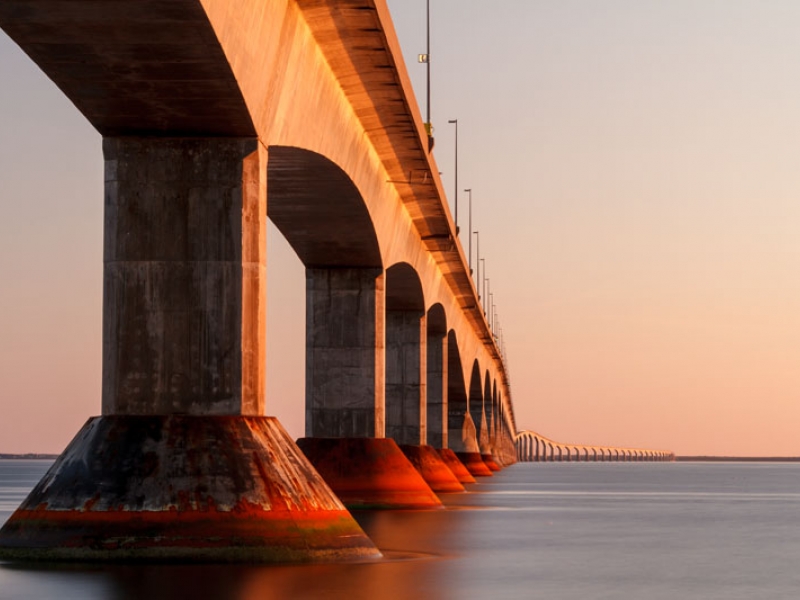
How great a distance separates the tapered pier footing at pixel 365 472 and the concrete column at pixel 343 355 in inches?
20.2

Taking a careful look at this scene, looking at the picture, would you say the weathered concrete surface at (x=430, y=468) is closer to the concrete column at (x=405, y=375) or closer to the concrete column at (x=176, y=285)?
the concrete column at (x=405, y=375)

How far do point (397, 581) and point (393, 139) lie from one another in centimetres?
1816

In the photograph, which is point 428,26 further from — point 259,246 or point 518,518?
point 259,246

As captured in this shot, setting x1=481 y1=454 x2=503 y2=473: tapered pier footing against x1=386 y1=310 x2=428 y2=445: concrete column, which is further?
x1=481 y1=454 x2=503 y2=473: tapered pier footing

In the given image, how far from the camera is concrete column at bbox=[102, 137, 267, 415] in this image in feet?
70.3

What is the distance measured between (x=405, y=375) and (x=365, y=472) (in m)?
14.8

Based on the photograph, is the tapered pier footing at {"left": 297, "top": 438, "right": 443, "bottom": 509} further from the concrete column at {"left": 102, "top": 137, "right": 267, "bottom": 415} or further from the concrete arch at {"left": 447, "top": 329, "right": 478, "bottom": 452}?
the concrete arch at {"left": 447, "top": 329, "right": 478, "bottom": 452}

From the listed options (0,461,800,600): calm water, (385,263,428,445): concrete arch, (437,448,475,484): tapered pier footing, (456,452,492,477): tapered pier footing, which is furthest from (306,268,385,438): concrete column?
(456,452,492,477): tapered pier footing

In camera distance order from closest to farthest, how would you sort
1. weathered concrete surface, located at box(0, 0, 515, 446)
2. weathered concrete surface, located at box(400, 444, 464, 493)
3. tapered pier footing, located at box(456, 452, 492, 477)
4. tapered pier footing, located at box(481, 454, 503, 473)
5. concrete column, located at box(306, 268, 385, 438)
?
weathered concrete surface, located at box(0, 0, 515, 446) < concrete column, located at box(306, 268, 385, 438) < weathered concrete surface, located at box(400, 444, 464, 493) < tapered pier footing, located at box(456, 452, 492, 477) < tapered pier footing, located at box(481, 454, 503, 473)

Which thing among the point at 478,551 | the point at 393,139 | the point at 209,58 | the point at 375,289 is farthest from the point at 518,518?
the point at 209,58

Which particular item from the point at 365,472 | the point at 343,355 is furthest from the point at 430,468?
the point at 365,472

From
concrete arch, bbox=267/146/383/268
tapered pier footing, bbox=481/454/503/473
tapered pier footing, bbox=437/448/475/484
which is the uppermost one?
concrete arch, bbox=267/146/383/268

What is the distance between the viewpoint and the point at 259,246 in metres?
22.1

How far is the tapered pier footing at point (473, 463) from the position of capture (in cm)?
9512
